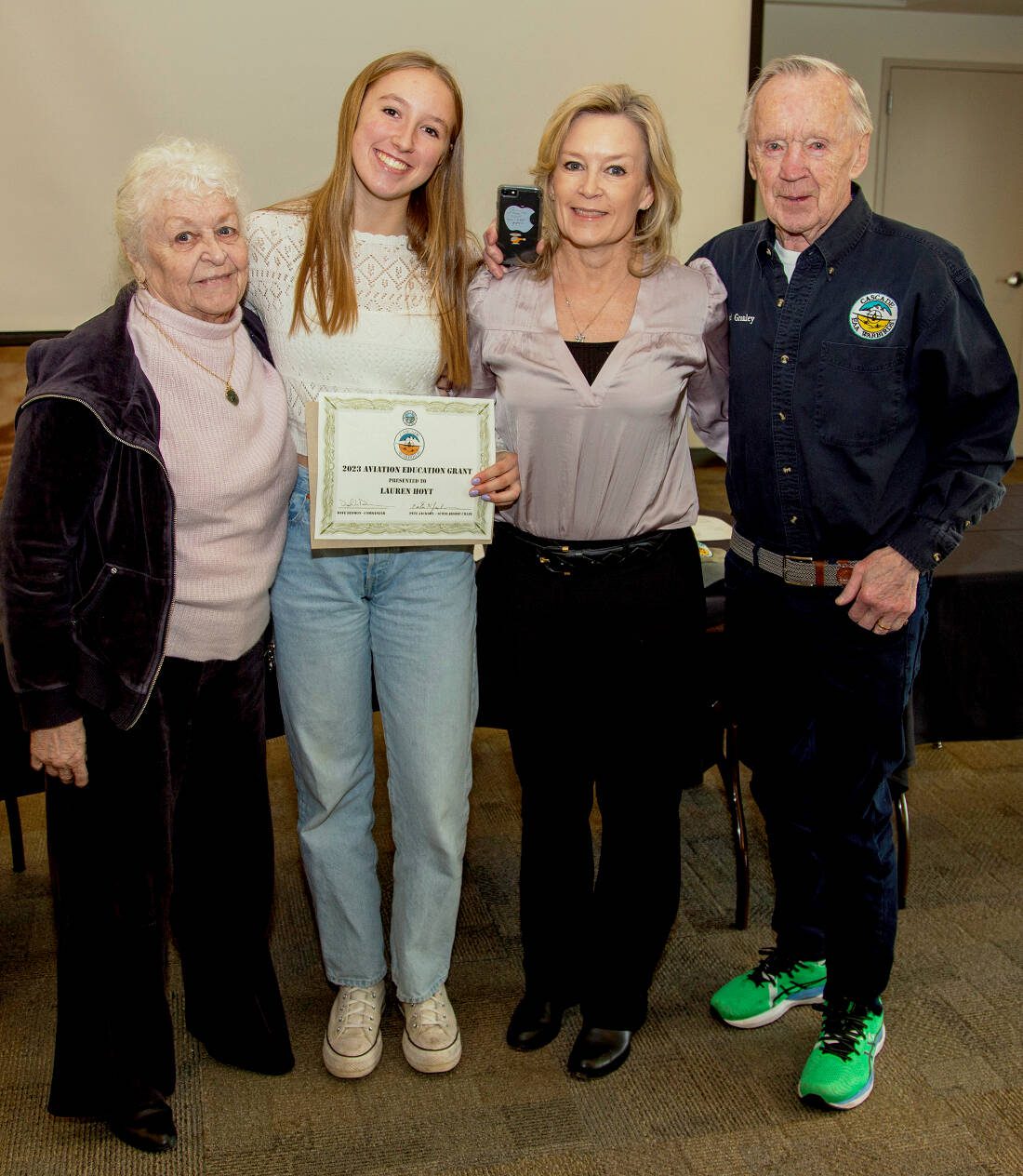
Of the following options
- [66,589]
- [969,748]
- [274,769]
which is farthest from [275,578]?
[969,748]

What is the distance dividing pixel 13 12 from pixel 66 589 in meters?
3.99

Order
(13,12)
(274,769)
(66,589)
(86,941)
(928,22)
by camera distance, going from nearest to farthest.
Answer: (66,589)
(86,941)
(274,769)
(13,12)
(928,22)

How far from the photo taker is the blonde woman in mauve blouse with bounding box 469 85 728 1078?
173 cm

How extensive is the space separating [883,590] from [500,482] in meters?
0.61

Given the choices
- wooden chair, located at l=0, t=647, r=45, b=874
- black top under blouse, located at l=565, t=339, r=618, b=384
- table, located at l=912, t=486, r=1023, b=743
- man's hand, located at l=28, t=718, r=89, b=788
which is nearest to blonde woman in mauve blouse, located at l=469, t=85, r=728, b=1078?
black top under blouse, located at l=565, t=339, r=618, b=384

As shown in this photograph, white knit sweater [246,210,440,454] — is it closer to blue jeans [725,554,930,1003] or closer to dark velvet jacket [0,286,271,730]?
dark velvet jacket [0,286,271,730]

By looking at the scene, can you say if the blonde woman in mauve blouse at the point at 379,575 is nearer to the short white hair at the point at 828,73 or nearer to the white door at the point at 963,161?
the short white hair at the point at 828,73

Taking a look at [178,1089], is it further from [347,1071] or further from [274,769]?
[274,769]

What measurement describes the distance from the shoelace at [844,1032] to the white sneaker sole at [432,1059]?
654 mm

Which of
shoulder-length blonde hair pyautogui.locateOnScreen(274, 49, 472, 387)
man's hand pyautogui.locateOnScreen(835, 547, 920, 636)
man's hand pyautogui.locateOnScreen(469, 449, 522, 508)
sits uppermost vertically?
shoulder-length blonde hair pyautogui.locateOnScreen(274, 49, 472, 387)

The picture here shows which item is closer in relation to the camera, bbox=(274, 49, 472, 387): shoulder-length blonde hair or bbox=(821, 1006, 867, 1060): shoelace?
bbox=(274, 49, 472, 387): shoulder-length blonde hair

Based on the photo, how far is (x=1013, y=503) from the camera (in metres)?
2.96

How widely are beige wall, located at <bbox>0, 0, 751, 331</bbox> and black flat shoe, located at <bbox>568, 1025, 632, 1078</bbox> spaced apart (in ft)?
11.8

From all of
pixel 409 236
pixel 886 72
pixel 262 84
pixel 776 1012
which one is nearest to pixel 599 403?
pixel 409 236
